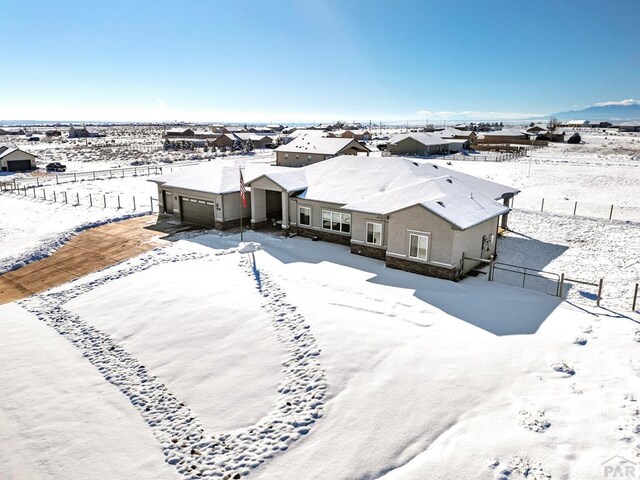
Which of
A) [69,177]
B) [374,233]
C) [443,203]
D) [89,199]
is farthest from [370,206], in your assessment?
[69,177]

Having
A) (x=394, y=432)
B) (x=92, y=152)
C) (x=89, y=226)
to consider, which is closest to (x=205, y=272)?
(x=394, y=432)

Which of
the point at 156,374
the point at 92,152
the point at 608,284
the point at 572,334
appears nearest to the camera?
the point at 156,374

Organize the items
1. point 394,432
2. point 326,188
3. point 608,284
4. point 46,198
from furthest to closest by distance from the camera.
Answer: point 46,198
point 326,188
point 608,284
point 394,432

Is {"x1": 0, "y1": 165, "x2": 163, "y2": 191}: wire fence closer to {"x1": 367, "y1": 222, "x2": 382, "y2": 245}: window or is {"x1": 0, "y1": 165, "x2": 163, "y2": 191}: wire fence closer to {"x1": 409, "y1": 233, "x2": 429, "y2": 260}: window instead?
{"x1": 367, "y1": 222, "x2": 382, "y2": 245}: window

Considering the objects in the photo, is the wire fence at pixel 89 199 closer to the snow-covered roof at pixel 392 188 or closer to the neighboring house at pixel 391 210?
the neighboring house at pixel 391 210

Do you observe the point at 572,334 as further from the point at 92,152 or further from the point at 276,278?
the point at 92,152

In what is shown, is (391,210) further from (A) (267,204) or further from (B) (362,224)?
(A) (267,204)

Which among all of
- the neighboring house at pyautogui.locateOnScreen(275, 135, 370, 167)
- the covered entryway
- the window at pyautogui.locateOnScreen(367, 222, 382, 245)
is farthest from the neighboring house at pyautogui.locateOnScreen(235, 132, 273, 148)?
the window at pyautogui.locateOnScreen(367, 222, 382, 245)
